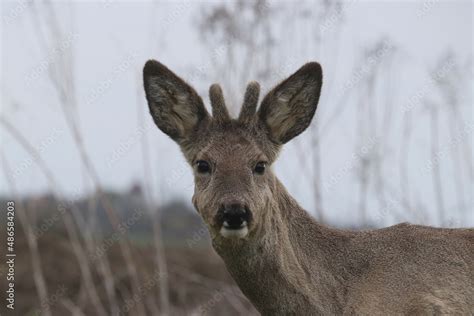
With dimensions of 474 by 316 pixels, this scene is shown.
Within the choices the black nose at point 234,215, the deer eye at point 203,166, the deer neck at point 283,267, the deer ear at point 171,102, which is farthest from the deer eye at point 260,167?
the deer ear at point 171,102

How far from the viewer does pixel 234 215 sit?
19.2ft

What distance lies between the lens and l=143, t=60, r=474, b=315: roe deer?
244 inches

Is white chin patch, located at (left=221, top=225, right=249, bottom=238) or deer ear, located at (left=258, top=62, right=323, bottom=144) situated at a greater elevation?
deer ear, located at (left=258, top=62, right=323, bottom=144)

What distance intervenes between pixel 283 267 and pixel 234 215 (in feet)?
2.32

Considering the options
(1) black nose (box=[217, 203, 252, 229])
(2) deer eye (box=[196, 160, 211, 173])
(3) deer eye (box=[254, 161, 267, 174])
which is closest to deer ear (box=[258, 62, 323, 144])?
(3) deer eye (box=[254, 161, 267, 174])

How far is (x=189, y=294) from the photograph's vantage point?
17.4 metres

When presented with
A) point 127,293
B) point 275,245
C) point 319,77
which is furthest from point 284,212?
point 127,293

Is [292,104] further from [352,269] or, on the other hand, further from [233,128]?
[352,269]

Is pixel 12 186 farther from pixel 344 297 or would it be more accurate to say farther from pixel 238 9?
pixel 344 297

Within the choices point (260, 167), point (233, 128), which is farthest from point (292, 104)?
point (260, 167)

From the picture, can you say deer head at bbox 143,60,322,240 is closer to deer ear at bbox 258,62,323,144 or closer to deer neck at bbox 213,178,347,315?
deer ear at bbox 258,62,323,144

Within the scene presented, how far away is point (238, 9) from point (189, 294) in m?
8.41

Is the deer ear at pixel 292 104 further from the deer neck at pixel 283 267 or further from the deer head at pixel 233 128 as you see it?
the deer neck at pixel 283 267

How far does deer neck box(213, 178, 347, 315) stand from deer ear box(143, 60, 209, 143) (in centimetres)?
91
